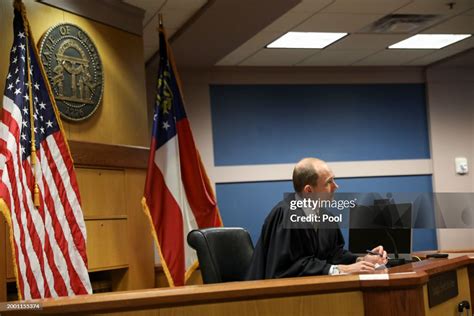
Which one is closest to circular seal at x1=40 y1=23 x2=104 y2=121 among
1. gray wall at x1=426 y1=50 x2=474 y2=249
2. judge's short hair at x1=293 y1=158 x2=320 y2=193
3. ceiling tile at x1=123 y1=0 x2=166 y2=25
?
ceiling tile at x1=123 y1=0 x2=166 y2=25

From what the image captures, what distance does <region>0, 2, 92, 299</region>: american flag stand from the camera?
3.51 metres

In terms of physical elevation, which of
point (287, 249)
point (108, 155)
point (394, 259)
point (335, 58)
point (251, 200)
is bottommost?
point (394, 259)

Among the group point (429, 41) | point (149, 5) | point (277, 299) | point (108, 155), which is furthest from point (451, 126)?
point (277, 299)

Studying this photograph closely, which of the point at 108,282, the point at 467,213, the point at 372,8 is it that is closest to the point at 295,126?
the point at 372,8

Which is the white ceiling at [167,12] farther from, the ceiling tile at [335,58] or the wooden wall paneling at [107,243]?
the ceiling tile at [335,58]

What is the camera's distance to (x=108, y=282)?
4.77 meters

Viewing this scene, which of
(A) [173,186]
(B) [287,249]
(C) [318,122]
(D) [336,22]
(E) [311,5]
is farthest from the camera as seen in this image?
(C) [318,122]

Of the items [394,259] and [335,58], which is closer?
[394,259]

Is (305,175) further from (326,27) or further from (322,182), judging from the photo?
(326,27)

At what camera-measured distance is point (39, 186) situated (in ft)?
12.1

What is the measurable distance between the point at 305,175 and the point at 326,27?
3240 mm

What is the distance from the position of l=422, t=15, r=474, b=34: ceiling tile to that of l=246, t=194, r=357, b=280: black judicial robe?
367 centimetres

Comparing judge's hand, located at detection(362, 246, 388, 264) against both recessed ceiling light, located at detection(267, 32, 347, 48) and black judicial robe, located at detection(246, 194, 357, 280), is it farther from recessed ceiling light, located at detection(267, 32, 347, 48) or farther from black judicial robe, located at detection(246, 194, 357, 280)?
recessed ceiling light, located at detection(267, 32, 347, 48)

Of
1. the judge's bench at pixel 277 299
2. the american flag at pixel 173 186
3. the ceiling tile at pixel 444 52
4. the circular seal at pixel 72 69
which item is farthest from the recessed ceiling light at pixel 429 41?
the judge's bench at pixel 277 299
